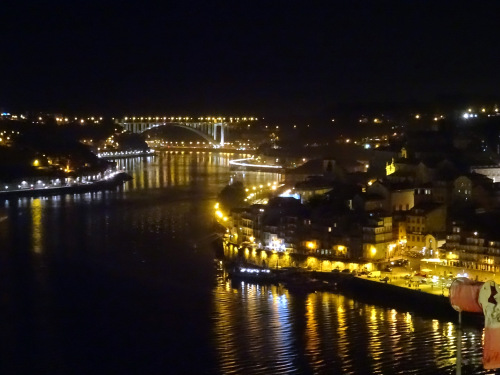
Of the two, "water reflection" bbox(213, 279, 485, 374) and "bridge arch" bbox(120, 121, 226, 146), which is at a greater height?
"bridge arch" bbox(120, 121, 226, 146)

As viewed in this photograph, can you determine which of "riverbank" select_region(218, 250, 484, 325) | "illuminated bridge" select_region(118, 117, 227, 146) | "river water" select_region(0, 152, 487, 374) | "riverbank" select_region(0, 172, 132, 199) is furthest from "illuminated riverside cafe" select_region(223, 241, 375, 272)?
"illuminated bridge" select_region(118, 117, 227, 146)

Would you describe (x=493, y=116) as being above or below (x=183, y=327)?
above

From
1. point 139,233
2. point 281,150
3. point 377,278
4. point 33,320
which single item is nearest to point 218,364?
point 33,320

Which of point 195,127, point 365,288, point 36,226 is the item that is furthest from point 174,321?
point 195,127

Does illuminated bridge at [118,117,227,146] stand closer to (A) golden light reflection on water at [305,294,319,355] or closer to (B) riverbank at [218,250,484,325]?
(B) riverbank at [218,250,484,325]

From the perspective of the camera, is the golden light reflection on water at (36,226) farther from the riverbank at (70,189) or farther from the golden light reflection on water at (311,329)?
the golden light reflection on water at (311,329)

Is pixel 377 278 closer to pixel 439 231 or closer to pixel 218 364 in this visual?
pixel 439 231

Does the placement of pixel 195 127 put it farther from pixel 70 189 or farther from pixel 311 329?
pixel 311 329
